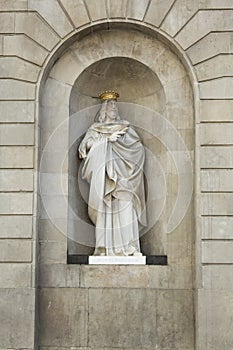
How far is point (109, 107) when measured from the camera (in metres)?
14.4

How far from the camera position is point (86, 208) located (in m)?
14.2

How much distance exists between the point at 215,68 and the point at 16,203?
4.13 meters

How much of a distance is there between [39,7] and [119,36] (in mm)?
1548

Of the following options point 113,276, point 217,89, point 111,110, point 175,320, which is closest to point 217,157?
point 217,89

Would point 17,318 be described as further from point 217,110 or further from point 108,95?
point 217,110

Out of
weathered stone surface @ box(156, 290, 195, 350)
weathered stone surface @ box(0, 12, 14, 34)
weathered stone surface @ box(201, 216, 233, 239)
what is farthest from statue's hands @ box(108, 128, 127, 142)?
weathered stone surface @ box(156, 290, 195, 350)

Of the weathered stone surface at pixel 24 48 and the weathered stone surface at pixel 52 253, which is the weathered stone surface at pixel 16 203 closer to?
the weathered stone surface at pixel 52 253

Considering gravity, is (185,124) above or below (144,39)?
below

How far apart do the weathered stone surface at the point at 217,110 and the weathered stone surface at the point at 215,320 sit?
294cm

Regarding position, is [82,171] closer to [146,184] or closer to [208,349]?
[146,184]

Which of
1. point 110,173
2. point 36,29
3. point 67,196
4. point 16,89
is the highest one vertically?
point 36,29

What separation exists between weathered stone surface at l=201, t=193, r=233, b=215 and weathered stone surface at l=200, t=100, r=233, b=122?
1.31 metres

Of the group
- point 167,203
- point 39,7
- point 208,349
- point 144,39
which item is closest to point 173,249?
point 167,203

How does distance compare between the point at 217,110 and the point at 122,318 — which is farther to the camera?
the point at 217,110
